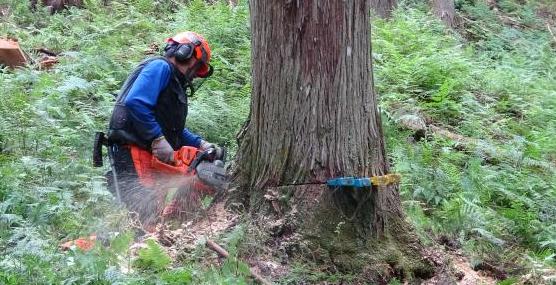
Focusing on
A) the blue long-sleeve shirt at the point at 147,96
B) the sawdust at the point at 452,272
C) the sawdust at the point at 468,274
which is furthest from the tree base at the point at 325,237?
the blue long-sleeve shirt at the point at 147,96

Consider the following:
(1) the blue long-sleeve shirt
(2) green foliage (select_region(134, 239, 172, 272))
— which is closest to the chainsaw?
(1) the blue long-sleeve shirt

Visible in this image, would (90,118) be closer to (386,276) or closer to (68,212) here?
(68,212)

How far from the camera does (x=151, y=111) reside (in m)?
5.45

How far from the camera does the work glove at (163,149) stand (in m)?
5.42

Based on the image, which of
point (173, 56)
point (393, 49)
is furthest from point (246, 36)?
point (173, 56)

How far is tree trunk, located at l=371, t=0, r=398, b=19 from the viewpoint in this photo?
13.2m

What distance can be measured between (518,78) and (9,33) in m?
8.47

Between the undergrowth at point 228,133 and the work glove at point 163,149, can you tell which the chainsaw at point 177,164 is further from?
the undergrowth at point 228,133

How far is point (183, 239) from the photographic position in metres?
4.31

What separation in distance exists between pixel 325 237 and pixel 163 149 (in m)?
1.83

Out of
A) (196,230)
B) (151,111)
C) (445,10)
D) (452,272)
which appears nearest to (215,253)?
(196,230)

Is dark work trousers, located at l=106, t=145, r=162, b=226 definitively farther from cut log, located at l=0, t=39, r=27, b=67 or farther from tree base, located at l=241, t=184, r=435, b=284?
cut log, located at l=0, t=39, r=27, b=67

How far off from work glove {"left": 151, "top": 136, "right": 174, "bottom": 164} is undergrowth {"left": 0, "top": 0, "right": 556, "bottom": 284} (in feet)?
1.69

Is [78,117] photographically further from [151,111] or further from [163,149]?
[163,149]
